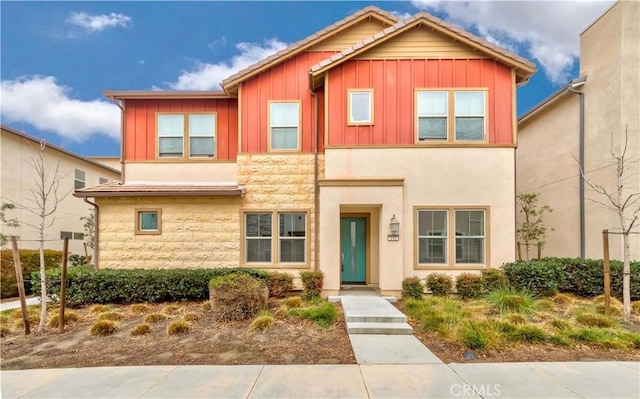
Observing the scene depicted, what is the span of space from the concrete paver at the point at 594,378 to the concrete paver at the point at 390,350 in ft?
5.35

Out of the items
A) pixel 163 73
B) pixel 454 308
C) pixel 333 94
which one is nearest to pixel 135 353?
pixel 454 308

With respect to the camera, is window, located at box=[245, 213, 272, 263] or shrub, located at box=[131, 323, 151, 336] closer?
shrub, located at box=[131, 323, 151, 336]

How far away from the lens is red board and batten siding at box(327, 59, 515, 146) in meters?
9.73

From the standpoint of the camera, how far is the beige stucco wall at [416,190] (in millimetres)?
9398

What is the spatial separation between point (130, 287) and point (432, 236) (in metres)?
8.76

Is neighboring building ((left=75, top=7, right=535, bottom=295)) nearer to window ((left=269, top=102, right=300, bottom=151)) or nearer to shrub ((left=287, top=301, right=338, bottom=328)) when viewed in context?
window ((left=269, top=102, right=300, bottom=151))

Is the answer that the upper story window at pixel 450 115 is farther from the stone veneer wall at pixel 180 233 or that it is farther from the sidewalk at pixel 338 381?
the sidewalk at pixel 338 381

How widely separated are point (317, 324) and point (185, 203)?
5.92 meters

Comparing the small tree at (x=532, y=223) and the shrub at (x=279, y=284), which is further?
the small tree at (x=532, y=223)

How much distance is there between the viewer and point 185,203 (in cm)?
1023

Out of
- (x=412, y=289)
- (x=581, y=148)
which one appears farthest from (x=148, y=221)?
(x=581, y=148)

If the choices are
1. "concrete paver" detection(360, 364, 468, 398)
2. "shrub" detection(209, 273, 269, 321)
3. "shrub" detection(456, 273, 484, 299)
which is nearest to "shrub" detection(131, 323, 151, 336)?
"shrub" detection(209, 273, 269, 321)

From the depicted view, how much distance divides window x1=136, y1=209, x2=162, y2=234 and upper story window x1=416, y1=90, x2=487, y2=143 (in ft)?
27.8

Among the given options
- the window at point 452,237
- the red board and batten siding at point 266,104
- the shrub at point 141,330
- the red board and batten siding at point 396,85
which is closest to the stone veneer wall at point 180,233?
the red board and batten siding at point 266,104
